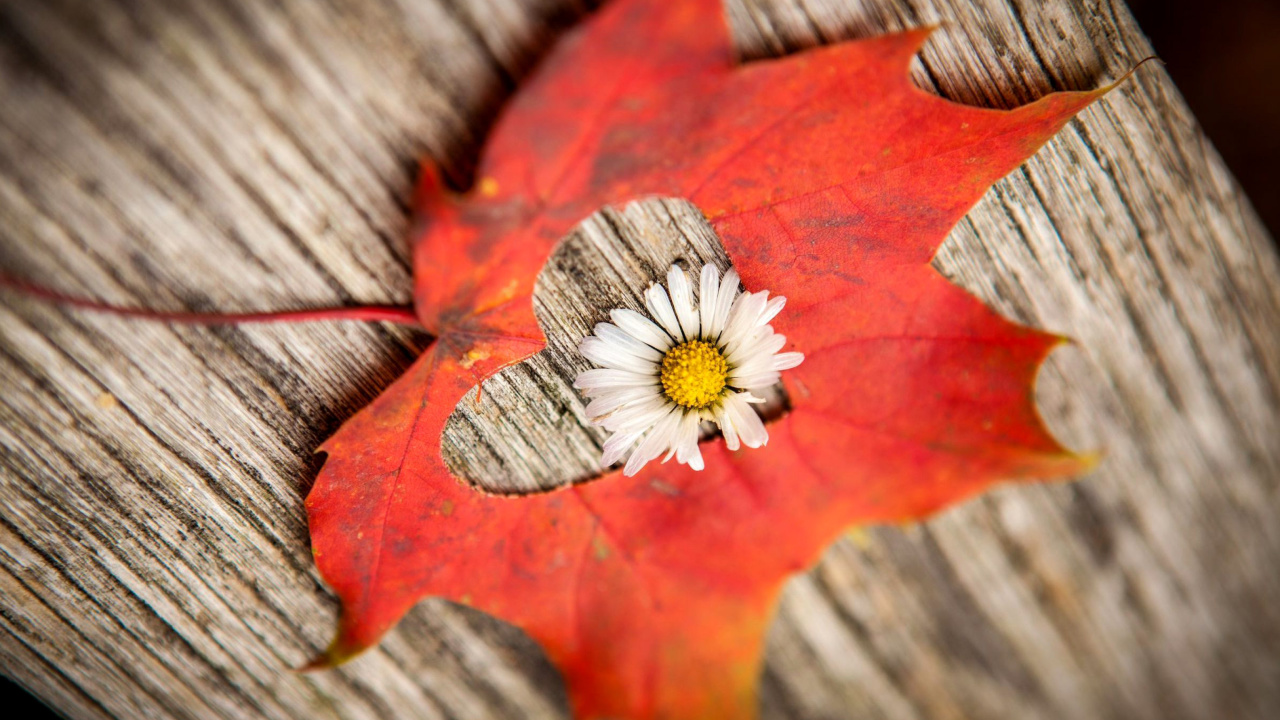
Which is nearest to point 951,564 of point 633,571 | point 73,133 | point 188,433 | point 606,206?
point 633,571

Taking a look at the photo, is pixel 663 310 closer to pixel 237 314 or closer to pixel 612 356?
pixel 612 356

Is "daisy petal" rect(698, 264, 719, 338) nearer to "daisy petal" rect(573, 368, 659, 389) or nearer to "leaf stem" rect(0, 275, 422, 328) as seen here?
"daisy petal" rect(573, 368, 659, 389)

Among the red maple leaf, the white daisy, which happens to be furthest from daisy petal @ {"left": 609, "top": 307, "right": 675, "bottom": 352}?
the red maple leaf

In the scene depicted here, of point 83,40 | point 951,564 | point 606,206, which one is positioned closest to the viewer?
point 83,40

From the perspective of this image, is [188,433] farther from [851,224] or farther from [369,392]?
[851,224]

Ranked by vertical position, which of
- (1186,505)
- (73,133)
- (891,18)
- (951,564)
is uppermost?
(73,133)

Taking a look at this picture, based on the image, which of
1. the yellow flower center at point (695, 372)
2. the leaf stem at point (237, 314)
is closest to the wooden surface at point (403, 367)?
the leaf stem at point (237, 314)
